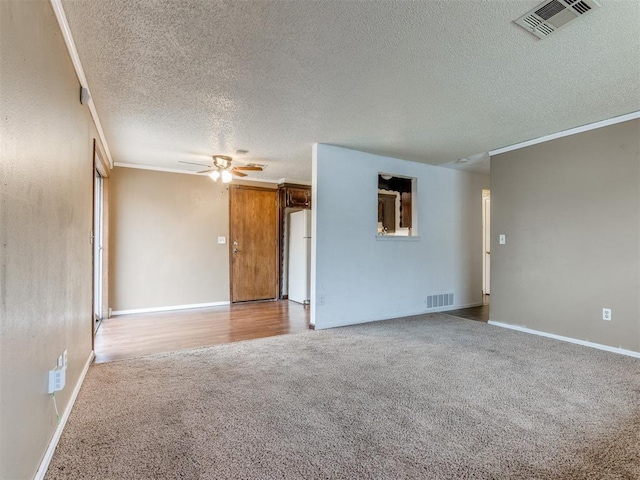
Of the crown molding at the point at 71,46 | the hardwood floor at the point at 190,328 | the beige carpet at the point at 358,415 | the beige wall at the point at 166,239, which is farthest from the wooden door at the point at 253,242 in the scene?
the crown molding at the point at 71,46

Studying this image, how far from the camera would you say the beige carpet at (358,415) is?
156cm

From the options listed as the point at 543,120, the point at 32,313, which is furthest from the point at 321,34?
the point at 543,120

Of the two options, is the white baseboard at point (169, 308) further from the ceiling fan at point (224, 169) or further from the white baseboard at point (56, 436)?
the white baseboard at point (56, 436)

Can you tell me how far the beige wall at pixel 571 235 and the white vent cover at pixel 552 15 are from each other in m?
2.11

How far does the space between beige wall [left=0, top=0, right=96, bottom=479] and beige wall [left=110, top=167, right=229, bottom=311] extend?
3.14m

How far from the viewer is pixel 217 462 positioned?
1574 millimetres

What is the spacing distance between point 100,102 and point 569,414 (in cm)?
424

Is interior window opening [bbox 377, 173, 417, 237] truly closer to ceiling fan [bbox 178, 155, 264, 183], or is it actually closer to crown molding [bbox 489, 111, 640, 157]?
crown molding [bbox 489, 111, 640, 157]

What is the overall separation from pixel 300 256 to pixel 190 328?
241cm

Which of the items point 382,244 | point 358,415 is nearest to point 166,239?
point 382,244

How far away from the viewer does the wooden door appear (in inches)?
236

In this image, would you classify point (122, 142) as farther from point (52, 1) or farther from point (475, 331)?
point (475, 331)

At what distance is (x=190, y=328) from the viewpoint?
4.20 m

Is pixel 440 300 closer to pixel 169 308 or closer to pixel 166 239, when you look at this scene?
pixel 169 308
